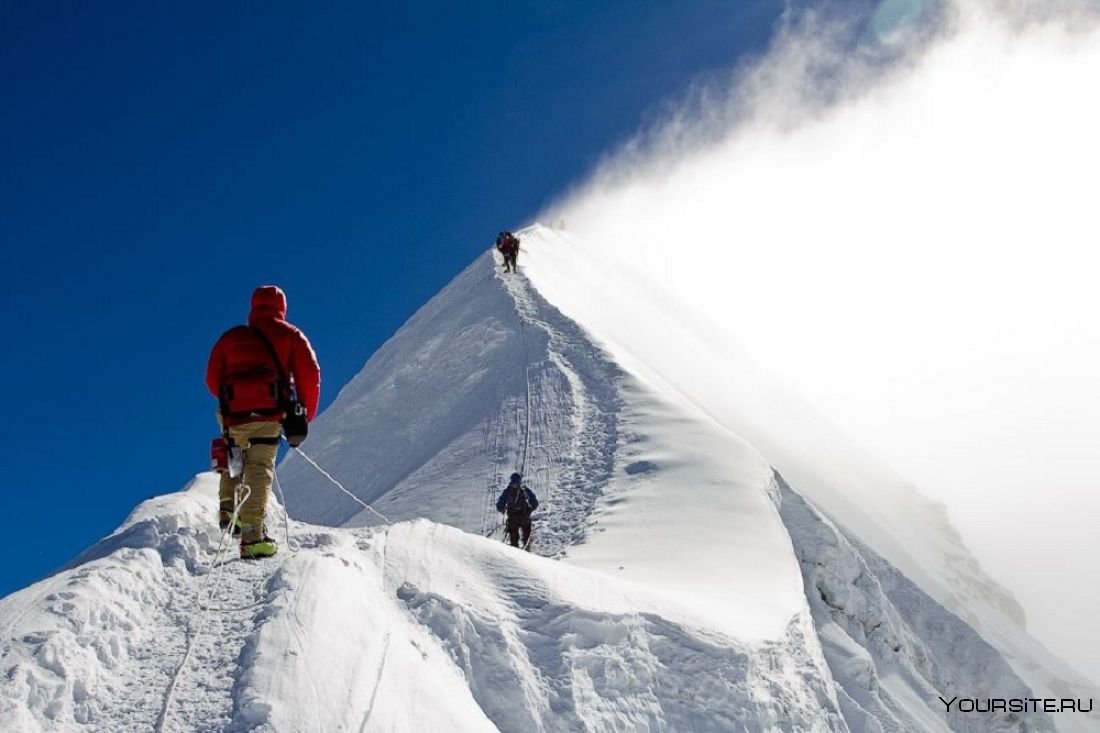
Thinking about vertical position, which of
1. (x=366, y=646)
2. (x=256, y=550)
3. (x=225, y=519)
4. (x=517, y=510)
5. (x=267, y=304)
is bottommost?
(x=366, y=646)

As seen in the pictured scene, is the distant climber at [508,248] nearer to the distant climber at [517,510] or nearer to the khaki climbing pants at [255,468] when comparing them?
the distant climber at [517,510]

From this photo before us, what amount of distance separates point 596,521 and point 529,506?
1322 millimetres

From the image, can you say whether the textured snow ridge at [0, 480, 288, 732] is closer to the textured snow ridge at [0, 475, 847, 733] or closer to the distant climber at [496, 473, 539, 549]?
the textured snow ridge at [0, 475, 847, 733]

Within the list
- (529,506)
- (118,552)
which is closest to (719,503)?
(529,506)

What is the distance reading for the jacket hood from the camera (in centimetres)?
877

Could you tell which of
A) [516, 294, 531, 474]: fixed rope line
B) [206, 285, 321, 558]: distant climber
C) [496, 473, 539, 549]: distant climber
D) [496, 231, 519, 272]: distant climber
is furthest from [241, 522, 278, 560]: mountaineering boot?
[496, 231, 519, 272]: distant climber

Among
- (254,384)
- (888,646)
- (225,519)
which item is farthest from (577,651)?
(888,646)

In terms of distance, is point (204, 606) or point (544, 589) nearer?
point (204, 606)

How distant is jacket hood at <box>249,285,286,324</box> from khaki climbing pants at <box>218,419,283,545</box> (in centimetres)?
100

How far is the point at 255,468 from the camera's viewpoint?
855 cm

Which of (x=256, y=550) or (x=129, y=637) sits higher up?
(x=256, y=550)

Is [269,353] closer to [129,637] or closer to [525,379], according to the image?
[129,637]

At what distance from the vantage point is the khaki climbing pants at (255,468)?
852 centimetres

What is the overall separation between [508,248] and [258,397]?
27807 mm
